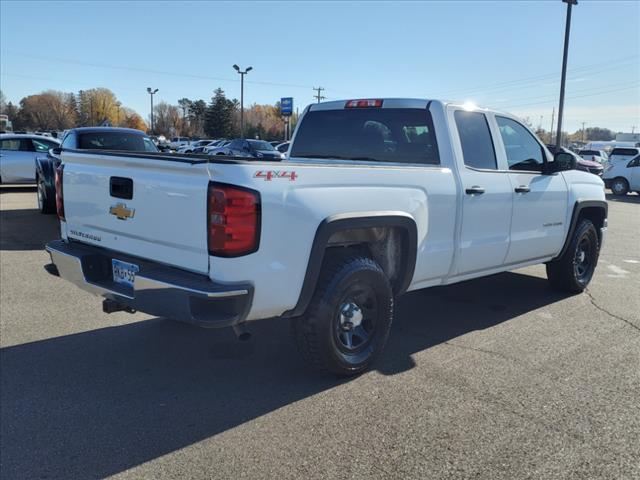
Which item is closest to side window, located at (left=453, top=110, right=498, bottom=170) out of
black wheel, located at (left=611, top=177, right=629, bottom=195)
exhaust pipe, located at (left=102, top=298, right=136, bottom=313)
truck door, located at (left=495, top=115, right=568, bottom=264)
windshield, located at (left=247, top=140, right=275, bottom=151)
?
truck door, located at (left=495, top=115, right=568, bottom=264)

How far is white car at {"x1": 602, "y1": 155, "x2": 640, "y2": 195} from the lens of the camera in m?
22.3

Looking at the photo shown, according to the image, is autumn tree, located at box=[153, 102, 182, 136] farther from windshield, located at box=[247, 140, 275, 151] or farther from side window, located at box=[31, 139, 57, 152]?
side window, located at box=[31, 139, 57, 152]

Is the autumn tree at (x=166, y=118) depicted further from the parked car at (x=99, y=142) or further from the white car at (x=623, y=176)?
the parked car at (x=99, y=142)

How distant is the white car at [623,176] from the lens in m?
22.3

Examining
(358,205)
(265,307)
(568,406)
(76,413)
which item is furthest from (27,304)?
(568,406)

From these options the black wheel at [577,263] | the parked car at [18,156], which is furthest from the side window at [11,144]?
the black wheel at [577,263]

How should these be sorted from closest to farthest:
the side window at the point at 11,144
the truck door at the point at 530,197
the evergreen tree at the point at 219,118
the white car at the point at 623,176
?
the truck door at the point at 530,197
the side window at the point at 11,144
the white car at the point at 623,176
the evergreen tree at the point at 219,118

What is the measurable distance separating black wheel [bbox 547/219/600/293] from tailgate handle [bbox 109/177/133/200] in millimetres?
4705

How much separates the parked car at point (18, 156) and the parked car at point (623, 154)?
21.1 meters

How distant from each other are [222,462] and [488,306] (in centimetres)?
377

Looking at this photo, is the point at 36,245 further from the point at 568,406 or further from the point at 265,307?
the point at 568,406

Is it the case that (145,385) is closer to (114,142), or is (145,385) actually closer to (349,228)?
(349,228)

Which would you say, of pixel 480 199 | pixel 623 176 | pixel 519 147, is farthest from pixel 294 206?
pixel 623 176

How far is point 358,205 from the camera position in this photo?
144 inches
